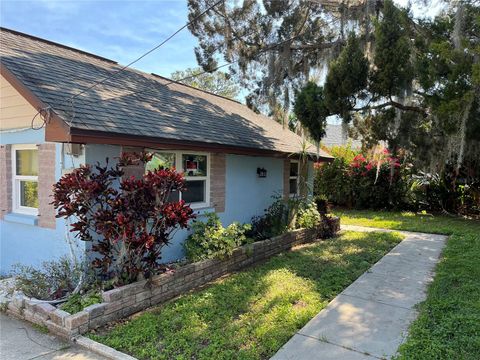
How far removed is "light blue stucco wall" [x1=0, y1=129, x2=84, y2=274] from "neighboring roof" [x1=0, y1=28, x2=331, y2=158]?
90 cm

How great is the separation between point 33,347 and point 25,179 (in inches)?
139

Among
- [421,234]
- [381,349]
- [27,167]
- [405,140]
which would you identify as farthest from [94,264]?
[421,234]

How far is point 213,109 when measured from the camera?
10555 mm

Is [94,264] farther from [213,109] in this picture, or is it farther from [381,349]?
[213,109]

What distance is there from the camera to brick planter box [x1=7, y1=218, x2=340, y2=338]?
4.29m

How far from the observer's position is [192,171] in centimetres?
734

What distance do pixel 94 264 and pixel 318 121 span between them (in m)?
5.86

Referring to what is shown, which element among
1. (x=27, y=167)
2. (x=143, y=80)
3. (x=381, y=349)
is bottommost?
(x=381, y=349)

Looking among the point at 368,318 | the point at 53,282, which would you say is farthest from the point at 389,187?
the point at 53,282

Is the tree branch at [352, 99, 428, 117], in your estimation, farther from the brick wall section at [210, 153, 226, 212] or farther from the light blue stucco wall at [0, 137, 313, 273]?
the brick wall section at [210, 153, 226, 212]

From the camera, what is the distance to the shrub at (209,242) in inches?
252

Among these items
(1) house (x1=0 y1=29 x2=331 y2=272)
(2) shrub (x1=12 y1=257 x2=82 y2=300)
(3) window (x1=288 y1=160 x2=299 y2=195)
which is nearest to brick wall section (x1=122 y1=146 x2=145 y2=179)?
(1) house (x1=0 y1=29 x2=331 y2=272)

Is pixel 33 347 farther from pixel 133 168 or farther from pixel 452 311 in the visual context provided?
pixel 452 311

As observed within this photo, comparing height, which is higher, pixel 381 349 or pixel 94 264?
pixel 94 264
